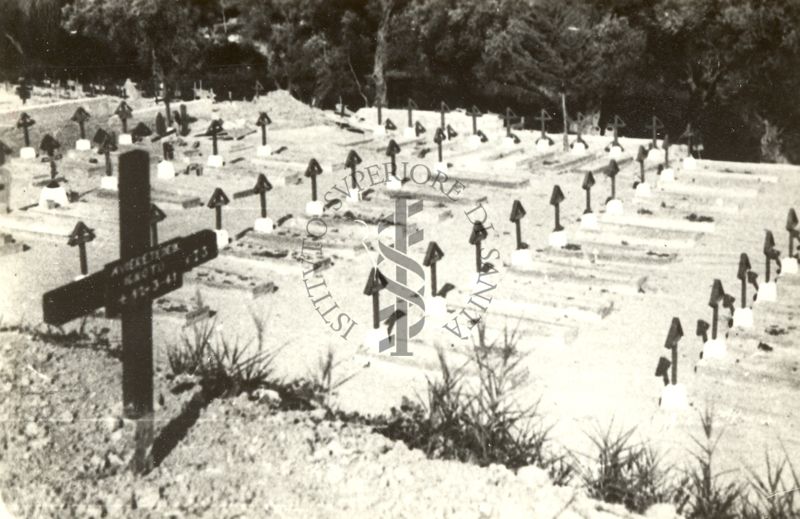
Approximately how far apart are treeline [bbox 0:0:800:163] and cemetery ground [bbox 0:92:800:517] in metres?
4.40

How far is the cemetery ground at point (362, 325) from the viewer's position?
635cm

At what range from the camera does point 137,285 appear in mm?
6633

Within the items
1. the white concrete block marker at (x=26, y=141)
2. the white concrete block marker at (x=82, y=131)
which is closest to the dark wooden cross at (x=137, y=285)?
the white concrete block marker at (x=26, y=141)

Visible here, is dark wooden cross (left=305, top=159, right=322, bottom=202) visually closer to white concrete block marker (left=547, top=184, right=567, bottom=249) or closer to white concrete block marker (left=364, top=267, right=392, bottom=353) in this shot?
white concrete block marker (left=547, top=184, right=567, bottom=249)

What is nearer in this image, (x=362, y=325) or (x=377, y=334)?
(x=377, y=334)

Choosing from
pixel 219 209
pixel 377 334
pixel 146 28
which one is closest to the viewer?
pixel 377 334

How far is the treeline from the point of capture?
26.4m

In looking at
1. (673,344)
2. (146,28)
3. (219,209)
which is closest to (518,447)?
(673,344)

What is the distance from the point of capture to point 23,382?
7.41 metres

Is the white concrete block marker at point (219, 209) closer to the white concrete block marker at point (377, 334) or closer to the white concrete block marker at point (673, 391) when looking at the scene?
the white concrete block marker at point (377, 334)

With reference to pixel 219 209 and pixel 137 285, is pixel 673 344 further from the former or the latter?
pixel 219 209

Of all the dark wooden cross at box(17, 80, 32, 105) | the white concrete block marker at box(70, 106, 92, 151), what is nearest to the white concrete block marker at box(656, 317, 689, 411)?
the white concrete block marker at box(70, 106, 92, 151)

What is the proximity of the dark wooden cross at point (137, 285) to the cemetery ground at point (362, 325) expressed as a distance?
24 centimetres

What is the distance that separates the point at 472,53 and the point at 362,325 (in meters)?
22.4
